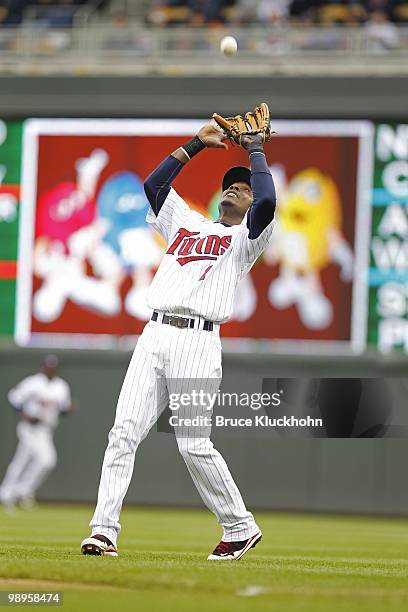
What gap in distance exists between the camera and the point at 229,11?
58.4 ft

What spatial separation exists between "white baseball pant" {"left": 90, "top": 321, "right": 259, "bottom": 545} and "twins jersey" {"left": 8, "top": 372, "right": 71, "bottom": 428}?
966 centimetres

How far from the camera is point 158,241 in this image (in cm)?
1620

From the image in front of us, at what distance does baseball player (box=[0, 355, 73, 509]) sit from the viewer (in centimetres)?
1597

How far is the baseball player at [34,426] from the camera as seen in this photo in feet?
52.4

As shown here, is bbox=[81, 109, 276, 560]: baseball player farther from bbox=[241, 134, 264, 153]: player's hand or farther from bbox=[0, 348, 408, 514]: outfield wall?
bbox=[0, 348, 408, 514]: outfield wall

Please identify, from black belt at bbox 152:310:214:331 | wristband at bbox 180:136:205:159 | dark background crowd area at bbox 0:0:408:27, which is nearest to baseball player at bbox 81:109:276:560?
black belt at bbox 152:310:214:331

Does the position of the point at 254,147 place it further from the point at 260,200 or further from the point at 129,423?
the point at 129,423

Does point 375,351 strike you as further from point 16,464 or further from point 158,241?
point 16,464

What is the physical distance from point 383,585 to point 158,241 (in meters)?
10.9

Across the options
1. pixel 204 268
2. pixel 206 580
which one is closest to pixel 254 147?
pixel 204 268

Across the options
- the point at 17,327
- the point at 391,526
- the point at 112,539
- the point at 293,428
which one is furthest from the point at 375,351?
the point at 112,539

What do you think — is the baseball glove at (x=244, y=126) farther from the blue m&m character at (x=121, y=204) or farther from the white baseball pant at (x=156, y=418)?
the blue m&m character at (x=121, y=204)

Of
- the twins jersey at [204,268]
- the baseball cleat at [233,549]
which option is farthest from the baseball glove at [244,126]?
the baseball cleat at [233,549]

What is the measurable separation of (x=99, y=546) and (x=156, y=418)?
0.67 metres
